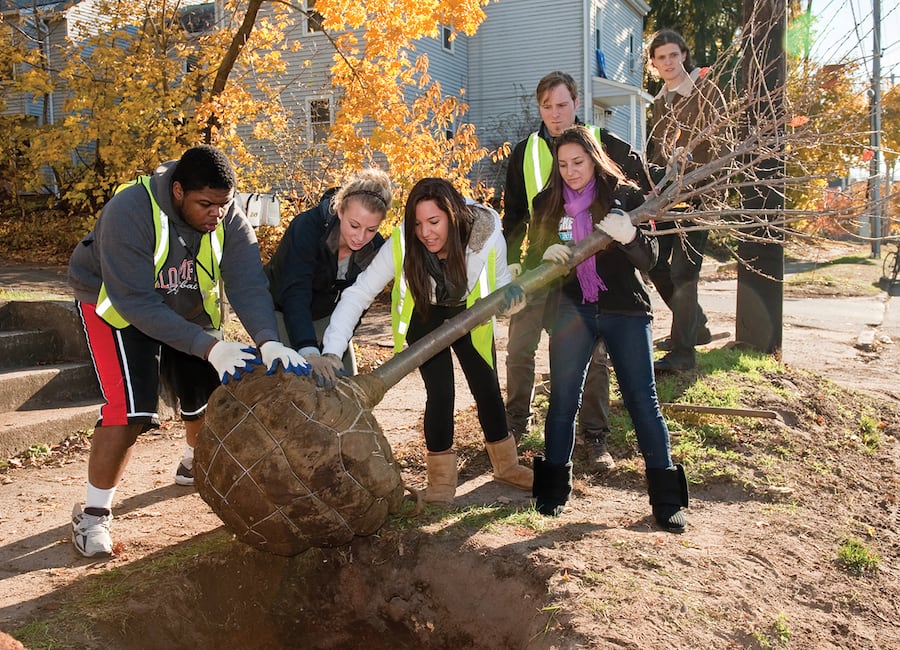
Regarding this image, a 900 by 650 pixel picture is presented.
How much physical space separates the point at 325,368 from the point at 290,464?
511mm

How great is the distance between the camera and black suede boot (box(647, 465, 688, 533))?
12.9 feet

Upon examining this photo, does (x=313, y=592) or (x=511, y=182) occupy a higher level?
(x=511, y=182)

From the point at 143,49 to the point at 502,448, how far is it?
32.4 feet

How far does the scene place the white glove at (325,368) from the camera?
11.4ft

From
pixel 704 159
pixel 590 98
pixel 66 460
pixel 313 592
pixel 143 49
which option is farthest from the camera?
pixel 590 98

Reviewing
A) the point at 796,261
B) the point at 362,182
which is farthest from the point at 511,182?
the point at 796,261

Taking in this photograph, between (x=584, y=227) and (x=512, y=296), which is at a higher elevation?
(x=584, y=227)

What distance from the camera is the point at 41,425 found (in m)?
5.70

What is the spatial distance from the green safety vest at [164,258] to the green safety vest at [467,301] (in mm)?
909

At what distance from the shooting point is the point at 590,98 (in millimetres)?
22297

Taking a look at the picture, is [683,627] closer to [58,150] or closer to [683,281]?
[683,281]

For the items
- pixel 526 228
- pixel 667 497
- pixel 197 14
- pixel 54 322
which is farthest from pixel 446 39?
pixel 667 497

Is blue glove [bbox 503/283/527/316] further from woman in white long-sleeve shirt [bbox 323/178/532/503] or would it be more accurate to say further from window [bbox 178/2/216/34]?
window [bbox 178/2/216/34]

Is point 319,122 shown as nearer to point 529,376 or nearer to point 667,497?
point 529,376
